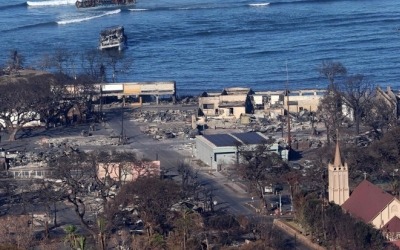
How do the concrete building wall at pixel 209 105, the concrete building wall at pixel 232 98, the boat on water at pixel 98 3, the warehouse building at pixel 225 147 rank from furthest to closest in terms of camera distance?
the boat on water at pixel 98 3
the concrete building wall at pixel 232 98
the concrete building wall at pixel 209 105
the warehouse building at pixel 225 147

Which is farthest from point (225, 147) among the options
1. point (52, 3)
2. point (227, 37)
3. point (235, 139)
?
point (52, 3)

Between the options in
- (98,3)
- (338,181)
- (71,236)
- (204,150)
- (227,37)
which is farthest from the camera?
(98,3)


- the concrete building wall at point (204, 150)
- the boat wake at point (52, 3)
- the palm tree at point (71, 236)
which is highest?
the palm tree at point (71, 236)

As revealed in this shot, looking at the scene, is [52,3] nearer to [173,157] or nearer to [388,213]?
[173,157]

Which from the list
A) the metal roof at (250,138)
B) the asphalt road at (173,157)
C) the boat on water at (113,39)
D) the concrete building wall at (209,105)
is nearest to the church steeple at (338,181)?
the asphalt road at (173,157)

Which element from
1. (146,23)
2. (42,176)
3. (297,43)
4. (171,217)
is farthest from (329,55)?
(171,217)

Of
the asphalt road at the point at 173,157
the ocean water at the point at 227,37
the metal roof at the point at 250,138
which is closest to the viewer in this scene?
the asphalt road at the point at 173,157

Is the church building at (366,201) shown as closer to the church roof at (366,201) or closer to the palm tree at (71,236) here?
the church roof at (366,201)
